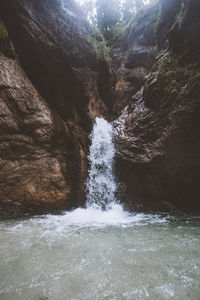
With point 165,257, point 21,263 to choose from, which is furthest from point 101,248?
point 21,263

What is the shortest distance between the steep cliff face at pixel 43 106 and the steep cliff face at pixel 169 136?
224 centimetres

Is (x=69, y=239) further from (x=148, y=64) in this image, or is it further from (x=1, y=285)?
(x=148, y=64)

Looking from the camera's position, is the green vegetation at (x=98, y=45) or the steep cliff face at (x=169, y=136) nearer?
the steep cliff face at (x=169, y=136)

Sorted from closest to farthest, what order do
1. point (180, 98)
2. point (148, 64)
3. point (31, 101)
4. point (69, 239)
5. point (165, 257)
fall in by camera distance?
point (165, 257)
point (69, 239)
point (180, 98)
point (31, 101)
point (148, 64)

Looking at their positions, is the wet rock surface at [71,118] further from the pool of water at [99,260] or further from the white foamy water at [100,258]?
the pool of water at [99,260]

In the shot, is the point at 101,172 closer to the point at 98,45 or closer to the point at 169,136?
the point at 169,136

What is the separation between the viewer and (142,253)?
9.61ft

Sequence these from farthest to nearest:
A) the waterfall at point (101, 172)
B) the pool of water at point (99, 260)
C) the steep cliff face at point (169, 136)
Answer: the waterfall at point (101, 172) < the steep cliff face at point (169, 136) < the pool of water at point (99, 260)

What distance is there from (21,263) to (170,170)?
4903mm

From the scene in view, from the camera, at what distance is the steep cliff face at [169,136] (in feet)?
17.4

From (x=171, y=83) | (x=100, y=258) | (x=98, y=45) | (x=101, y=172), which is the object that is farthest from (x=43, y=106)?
(x=98, y=45)

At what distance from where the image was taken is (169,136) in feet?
18.4

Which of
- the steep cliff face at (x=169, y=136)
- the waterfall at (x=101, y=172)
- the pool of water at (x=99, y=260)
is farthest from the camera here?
the waterfall at (x=101, y=172)

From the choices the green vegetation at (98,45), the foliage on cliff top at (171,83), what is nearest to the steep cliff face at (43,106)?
the green vegetation at (98,45)
